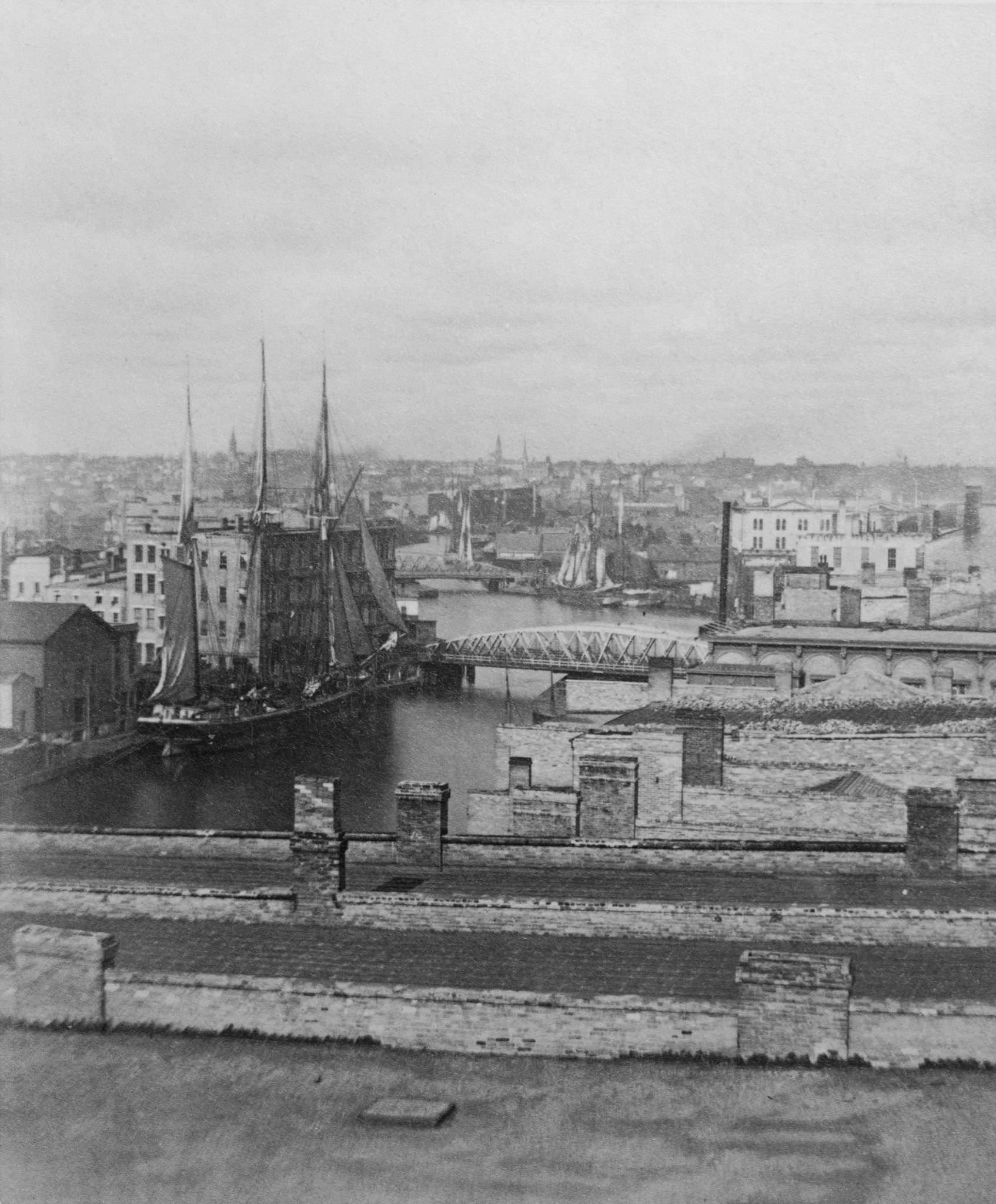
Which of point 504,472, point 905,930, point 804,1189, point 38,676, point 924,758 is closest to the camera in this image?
point 804,1189

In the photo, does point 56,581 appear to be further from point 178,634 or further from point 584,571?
point 584,571

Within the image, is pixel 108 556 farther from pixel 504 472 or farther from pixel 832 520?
pixel 832 520

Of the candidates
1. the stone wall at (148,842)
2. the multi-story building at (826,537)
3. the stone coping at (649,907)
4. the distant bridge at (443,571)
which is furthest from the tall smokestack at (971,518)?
the stone coping at (649,907)

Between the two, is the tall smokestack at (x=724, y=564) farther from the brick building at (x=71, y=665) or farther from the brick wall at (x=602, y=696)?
the brick building at (x=71, y=665)

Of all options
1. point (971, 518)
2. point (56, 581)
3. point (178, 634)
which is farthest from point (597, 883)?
point (971, 518)

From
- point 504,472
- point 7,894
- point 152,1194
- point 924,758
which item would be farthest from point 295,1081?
point 504,472

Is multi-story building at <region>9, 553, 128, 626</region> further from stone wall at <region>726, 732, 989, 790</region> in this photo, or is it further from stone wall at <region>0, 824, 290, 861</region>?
stone wall at <region>726, 732, 989, 790</region>
